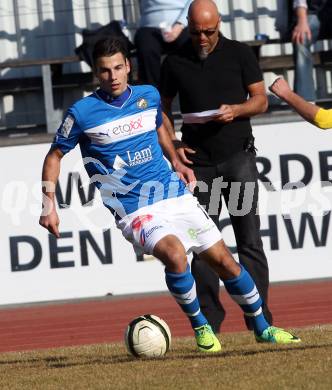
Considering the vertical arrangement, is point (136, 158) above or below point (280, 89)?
A: below

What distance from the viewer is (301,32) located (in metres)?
13.6

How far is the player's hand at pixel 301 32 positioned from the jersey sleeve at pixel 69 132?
6.10m

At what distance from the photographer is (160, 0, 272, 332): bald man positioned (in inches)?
365

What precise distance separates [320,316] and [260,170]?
2441mm

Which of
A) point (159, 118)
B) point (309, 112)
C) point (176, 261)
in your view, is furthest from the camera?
point (159, 118)

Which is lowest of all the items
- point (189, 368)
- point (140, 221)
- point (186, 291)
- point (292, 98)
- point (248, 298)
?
point (189, 368)

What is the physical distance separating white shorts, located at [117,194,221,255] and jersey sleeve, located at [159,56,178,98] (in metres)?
1.67

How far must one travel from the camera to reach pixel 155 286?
1320 cm

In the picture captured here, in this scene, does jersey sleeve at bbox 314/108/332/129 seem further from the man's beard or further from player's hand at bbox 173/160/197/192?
the man's beard

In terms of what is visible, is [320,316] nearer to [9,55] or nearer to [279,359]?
[279,359]

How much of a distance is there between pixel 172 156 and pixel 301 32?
5620 millimetres

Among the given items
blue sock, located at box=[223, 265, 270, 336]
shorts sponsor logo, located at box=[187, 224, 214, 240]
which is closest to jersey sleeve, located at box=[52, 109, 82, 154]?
shorts sponsor logo, located at box=[187, 224, 214, 240]

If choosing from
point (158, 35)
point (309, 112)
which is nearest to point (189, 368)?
point (309, 112)

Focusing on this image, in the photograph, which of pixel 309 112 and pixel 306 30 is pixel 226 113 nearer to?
pixel 309 112
